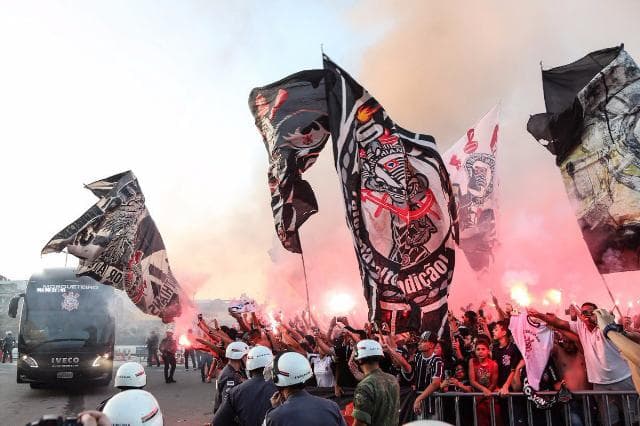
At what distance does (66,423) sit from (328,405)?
183 centimetres

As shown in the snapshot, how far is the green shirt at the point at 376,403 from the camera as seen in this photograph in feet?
12.6

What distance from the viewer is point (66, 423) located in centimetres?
176

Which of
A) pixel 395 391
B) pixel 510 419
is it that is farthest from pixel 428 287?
pixel 395 391

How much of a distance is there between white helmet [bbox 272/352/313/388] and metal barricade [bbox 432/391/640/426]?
A: 307 cm

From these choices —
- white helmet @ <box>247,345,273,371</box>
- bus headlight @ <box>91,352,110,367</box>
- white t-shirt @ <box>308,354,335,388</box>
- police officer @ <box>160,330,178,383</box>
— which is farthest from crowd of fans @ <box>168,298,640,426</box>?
police officer @ <box>160,330,178,383</box>

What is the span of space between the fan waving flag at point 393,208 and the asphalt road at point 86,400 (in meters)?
5.58

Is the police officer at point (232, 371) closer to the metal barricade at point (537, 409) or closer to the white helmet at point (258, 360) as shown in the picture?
the white helmet at point (258, 360)

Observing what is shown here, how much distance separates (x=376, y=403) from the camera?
386 cm

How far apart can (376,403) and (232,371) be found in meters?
2.28

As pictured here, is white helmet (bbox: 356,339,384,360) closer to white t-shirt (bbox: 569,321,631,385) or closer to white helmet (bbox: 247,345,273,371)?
white helmet (bbox: 247,345,273,371)

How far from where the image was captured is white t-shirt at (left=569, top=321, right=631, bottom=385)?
5.32 m

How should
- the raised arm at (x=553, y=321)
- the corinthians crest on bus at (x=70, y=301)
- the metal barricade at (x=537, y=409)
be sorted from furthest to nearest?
the corinthians crest on bus at (x=70, y=301), the raised arm at (x=553, y=321), the metal barricade at (x=537, y=409)

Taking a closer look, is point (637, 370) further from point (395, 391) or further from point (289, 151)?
point (289, 151)

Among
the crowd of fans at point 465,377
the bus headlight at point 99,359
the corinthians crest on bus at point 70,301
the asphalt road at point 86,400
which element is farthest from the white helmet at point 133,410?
the corinthians crest on bus at point 70,301
